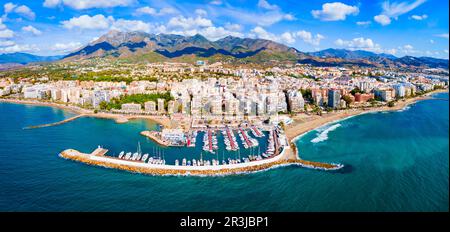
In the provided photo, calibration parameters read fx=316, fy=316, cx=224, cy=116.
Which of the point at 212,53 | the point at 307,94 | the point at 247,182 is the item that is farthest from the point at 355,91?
the point at 212,53

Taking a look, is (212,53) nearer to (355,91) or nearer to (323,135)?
(355,91)

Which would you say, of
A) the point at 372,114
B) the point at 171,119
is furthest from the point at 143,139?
the point at 372,114

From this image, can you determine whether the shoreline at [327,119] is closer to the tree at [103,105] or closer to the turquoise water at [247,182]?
the turquoise water at [247,182]
